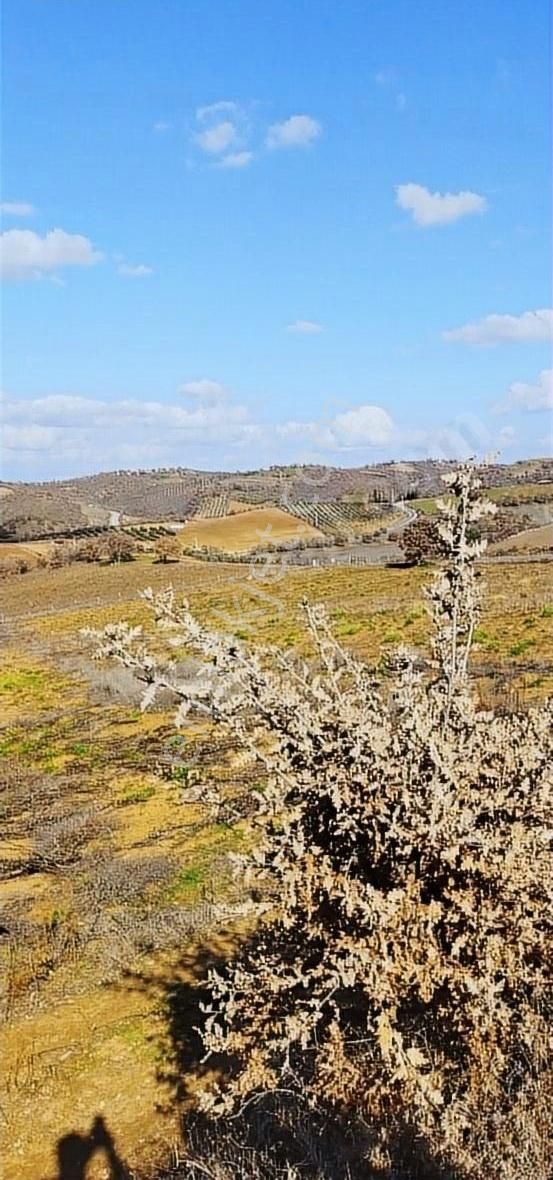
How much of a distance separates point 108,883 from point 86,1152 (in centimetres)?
339

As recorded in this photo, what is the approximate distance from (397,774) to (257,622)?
2547cm

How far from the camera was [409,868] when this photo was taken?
3.45 m

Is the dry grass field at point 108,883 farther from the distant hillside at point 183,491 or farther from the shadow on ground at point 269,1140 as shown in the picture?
the distant hillside at point 183,491

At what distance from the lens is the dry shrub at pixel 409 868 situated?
3.34 metres

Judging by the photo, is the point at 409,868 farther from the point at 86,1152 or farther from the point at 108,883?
the point at 108,883

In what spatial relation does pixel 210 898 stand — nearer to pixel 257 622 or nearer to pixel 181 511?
pixel 257 622

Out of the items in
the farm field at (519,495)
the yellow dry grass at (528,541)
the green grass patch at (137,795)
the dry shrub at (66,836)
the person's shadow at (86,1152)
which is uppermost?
the farm field at (519,495)

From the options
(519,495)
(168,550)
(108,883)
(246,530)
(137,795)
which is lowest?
(137,795)

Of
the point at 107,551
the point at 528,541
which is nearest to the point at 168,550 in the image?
the point at 107,551

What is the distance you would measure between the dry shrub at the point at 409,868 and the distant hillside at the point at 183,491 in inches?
2672

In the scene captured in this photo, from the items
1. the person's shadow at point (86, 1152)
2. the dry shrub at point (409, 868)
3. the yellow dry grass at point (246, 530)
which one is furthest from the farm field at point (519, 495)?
the dry shrub at point (409, 868)

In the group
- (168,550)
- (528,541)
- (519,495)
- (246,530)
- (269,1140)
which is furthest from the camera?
(519,495)

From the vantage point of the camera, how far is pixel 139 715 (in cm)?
1576

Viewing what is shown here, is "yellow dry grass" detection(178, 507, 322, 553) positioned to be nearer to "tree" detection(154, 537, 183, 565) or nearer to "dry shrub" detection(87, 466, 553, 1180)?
"tree" detection(154, 537, 183, 565)
